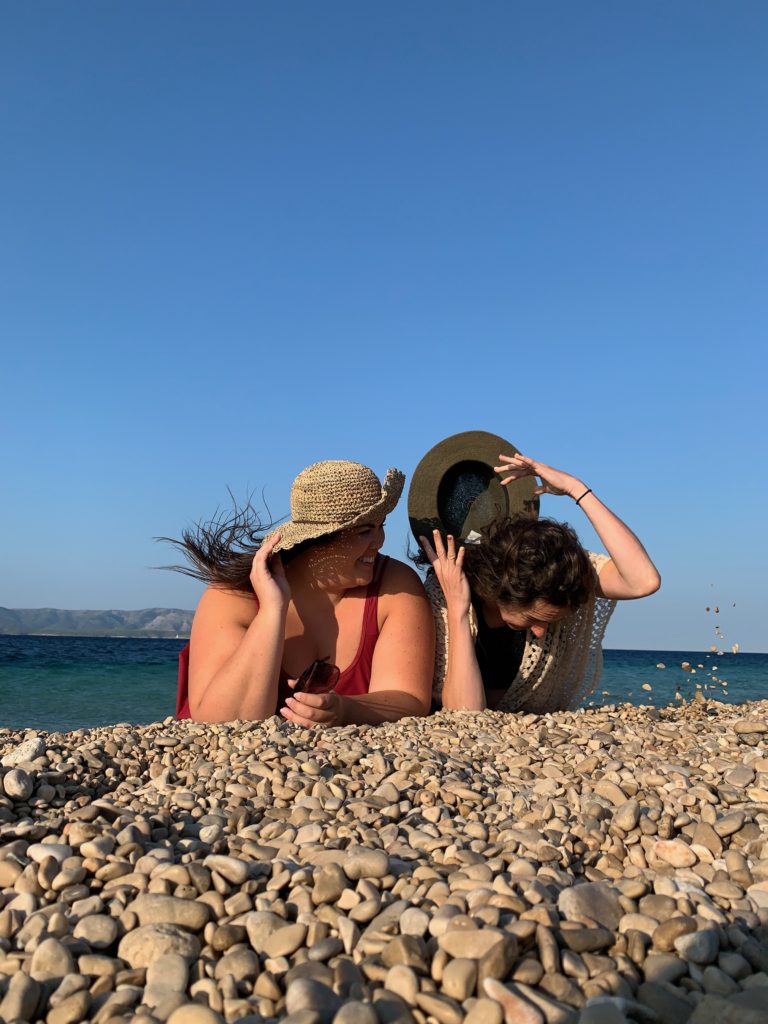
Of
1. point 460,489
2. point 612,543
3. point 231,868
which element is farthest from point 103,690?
point 231,868

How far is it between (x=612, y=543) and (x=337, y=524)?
5.63ft

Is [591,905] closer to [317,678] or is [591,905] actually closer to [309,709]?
[309,709]

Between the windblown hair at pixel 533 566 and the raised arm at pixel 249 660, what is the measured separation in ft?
4.21

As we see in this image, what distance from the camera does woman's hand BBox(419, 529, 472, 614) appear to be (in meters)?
5.28

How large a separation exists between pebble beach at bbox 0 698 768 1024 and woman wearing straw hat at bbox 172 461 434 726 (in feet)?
4.39

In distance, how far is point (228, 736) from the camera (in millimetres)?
3875

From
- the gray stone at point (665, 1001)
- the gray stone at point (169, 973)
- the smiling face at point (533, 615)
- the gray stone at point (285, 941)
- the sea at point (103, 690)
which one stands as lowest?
the sea at point (103, 690)

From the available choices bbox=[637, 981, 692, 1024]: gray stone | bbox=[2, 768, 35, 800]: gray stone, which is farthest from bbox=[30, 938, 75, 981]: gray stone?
bbox=[637, 981, 692, 1024]: gray stone

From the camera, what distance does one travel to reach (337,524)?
4.98m

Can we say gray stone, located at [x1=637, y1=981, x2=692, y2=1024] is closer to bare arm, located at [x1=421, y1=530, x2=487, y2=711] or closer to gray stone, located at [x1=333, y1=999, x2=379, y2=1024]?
gray stone, located at [x1=333, y1=999, x2=379, y2=1024]

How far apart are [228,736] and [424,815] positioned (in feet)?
4.82

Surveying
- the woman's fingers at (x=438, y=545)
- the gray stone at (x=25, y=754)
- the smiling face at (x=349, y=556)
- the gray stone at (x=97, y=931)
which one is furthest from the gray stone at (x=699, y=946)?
the woman's fingers at (x=438, y=545)

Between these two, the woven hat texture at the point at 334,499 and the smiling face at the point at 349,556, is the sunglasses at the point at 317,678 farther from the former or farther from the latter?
the woven hat texture at the point at 334,499

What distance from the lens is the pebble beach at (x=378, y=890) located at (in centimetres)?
155
